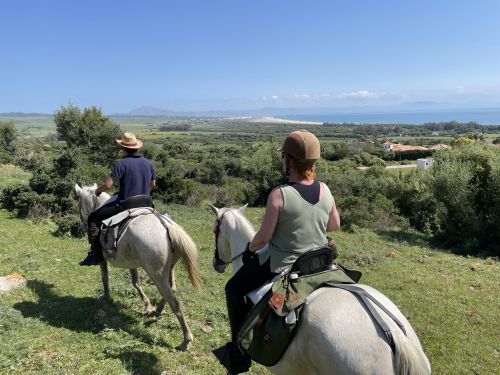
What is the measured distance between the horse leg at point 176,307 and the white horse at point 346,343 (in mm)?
2715

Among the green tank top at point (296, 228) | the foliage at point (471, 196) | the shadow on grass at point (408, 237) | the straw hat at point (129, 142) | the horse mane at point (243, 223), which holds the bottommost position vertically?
the shadow on grass at point (408, 237)

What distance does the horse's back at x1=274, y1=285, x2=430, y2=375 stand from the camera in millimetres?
2957

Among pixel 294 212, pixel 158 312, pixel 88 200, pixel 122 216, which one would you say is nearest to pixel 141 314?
pixel 158 312

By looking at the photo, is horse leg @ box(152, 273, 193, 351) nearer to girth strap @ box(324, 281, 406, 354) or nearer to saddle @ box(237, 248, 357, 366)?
saddle @ box(237, 248, 357, 366)

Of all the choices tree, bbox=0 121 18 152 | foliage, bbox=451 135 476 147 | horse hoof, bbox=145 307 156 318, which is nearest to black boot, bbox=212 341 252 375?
horse hoof, bbox=145 307 156 318

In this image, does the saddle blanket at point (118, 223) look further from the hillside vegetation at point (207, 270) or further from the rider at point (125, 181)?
the hillside vegetation at point (207, 270)

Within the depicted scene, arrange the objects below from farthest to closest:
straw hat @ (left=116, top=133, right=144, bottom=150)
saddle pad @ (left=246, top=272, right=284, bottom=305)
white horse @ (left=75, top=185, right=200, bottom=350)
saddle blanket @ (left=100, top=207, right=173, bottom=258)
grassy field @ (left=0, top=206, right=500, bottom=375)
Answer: straw hat @ (left=116, top=133, right=144, bottom=150), saddle blanket @ (left=100, top=207, right=173, bottom=258), white horse @ (left=75, top=185, right=200, bottom=350), grassy field @ (left=0, top=206, right=500, bottom=375), saddle pad @ (left=246, top=272, right=284, bottom=305)

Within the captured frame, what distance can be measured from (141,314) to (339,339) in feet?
16.5

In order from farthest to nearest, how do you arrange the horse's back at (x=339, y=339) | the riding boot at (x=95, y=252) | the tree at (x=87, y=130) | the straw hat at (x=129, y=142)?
the tree at (x=87, y=130), the riding boot at (x=95, y=252), the straw hat at (x=129, y=142), the horse's back at (x=339, y=339)

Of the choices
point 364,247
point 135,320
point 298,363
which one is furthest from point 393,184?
point 298,363

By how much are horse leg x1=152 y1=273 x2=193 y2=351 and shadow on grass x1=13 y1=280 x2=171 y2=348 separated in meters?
0.28

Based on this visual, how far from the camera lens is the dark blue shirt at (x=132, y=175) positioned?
6.37 meters

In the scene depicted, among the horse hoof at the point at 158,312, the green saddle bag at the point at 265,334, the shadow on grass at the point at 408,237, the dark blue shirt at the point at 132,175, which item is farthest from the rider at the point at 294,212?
the shadow on grass at the point at 408,237

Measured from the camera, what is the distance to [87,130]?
36.4 meters
